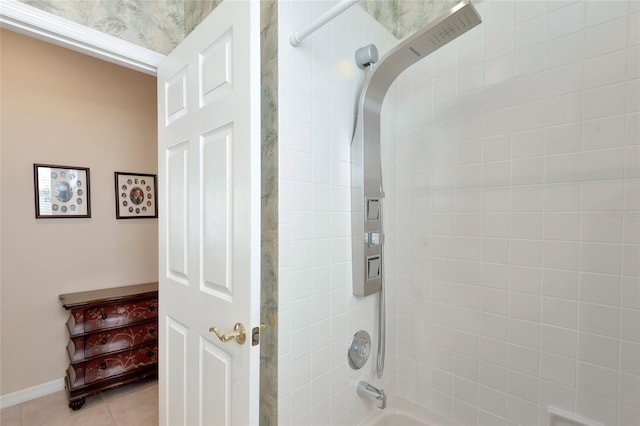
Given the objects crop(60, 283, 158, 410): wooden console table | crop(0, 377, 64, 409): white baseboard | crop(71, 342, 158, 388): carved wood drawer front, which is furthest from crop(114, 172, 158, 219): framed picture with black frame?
crop(0, 377, 64, 409): white baseboard

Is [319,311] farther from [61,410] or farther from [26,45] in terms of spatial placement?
[26,45]

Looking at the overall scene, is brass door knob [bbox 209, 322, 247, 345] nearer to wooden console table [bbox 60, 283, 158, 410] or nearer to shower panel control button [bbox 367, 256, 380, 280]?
shower panel control button [bbox 367, 256, 380, 280]

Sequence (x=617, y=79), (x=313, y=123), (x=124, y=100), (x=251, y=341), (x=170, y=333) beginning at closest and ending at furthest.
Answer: (x=251, y=341) → (x=617, y=79) → (x=313, y=123) → (x=170, y=333) → (x=124, y=100)

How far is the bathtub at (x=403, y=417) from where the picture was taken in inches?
58.9

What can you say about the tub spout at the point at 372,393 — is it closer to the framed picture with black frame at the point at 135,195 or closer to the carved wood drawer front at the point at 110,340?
the carved wood drawer front at the point at 110,340

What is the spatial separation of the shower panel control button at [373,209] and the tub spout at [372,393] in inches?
30.8

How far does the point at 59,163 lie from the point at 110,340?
1.39 metres

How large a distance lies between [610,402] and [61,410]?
3.12m

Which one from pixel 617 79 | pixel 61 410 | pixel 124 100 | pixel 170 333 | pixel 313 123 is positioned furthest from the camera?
pixel 124 100

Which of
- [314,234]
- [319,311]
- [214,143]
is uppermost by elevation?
[214,143]

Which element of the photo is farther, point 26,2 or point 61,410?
point 61,410

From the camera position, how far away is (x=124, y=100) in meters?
2.66

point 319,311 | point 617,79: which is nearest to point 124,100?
point 319,311

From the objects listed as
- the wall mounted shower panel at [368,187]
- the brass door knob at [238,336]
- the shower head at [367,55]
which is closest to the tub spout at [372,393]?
the wall mounted shower panel at [368,187]
